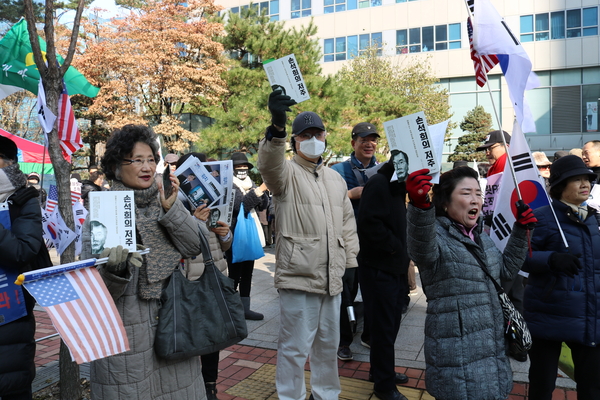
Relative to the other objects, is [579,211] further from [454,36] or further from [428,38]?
[428,38]

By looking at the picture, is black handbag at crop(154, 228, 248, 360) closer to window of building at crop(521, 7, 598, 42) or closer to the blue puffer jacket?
the blue puffer jacket

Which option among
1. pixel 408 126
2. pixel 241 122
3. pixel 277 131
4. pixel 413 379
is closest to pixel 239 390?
pixel 413 379

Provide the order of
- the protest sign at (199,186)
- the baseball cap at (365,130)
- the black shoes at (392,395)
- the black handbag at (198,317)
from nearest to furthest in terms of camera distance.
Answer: the black handbag at (198,317), the protest sign at (199,186), the black shoes at (392,395), the baseball cap at (365,130)

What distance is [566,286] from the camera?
9.99 feet

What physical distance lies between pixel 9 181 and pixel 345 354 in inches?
128

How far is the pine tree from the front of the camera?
28.4m

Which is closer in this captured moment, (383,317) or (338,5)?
(383,317)

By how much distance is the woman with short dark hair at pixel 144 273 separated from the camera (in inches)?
89.7

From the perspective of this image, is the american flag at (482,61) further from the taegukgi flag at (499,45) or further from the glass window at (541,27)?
the glass window at (541,27)

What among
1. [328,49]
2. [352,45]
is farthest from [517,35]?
[328,49]

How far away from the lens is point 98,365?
7.54 ft

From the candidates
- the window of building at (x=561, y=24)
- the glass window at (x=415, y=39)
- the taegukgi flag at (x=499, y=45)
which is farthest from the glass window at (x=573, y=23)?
the taegukgi flag at (x=499, y=45)

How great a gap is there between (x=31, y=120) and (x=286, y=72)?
20368 mm

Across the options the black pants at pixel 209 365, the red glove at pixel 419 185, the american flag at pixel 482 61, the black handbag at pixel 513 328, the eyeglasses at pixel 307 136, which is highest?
the american flag at pixel 482 61
